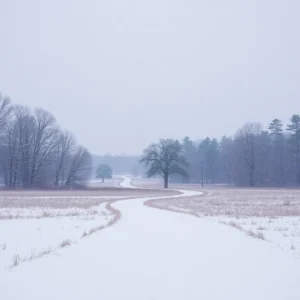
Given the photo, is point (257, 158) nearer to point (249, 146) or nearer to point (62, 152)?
point (249, 146)

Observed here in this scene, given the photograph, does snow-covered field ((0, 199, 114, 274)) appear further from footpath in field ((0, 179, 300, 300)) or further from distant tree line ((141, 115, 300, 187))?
distant tree line ((141, 115, 300, 187))

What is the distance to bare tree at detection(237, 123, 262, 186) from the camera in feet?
258

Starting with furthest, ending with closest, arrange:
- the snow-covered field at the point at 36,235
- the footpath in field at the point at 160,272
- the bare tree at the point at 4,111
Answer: the bare tree at the point at 4,111 → the snow-covered field at the point at 36,235 → the footpath in field at the point at 160,272

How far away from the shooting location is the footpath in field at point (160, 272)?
696 cm

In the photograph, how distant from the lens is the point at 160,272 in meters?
8.45

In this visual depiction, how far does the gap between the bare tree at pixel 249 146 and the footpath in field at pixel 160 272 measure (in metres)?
68.8

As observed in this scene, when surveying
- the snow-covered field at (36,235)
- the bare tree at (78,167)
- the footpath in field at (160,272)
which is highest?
the bare tree at (78,167)

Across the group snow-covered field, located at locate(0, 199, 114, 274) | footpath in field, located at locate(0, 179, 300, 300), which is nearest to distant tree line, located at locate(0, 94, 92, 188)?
snow-covered field, located at locate(0, 199, 114, 274)

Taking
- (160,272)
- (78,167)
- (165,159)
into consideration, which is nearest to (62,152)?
(78,167)

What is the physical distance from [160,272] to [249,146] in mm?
75563

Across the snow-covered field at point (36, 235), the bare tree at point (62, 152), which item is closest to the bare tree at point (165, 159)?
the bare tree at point (62, 152)

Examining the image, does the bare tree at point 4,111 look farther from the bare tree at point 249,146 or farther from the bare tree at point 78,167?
the bare tree at point 249,146

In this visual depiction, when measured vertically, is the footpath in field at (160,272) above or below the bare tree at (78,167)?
below

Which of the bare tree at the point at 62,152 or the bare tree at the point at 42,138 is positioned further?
the bare tree at the point at 62,152
